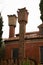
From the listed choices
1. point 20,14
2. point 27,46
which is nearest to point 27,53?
point 27,46

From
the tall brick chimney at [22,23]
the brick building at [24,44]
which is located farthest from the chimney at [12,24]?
the tall brick chimney at [22,23]

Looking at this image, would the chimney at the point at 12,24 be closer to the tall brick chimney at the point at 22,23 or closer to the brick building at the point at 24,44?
the brick building at the point at 24,44

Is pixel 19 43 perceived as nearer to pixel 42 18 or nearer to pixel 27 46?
pixel 27 46

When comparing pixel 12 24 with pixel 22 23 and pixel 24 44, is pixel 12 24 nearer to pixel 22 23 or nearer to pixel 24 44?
pixel 22 23

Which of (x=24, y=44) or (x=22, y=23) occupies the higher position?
(x=22, y=23)

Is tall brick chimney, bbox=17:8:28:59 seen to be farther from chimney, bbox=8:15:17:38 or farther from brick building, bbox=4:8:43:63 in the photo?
chimney, bbox=8:15:17:38

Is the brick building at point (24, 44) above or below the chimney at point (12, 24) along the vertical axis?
below

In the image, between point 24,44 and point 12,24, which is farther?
point 12,24

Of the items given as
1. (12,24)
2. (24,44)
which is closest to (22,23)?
(24,44)

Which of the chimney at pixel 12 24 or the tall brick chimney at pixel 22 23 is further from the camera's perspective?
the chimney at pixel 12 24

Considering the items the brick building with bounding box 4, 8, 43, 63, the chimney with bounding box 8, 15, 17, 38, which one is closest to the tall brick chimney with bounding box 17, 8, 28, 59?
the brick building with bounding box 4, 8, 43, 63

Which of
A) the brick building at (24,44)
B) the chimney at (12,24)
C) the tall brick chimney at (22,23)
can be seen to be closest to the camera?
the brick building at (24,44)

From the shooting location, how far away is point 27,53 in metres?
25.0

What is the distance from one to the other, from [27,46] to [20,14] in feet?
15.0
